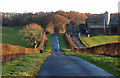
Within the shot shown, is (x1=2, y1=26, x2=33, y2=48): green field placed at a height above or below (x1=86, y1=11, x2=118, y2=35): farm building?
below

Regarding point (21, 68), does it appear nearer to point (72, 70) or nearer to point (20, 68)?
point (20, 68)

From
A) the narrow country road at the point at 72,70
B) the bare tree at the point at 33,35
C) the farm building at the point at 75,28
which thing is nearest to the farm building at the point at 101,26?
the farm building at the point at 75,28

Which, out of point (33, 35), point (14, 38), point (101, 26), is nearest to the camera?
point (33, 35)

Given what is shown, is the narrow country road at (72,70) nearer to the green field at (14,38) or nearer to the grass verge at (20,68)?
the grass verge at (20,68)

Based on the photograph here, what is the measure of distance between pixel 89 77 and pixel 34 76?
3.55 m

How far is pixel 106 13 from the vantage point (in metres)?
101

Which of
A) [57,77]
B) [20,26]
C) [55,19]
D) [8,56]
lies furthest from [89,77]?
[20,26]

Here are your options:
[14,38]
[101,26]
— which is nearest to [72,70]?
[101,26]

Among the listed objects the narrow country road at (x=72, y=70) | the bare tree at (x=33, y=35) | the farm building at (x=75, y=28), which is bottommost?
the narrow country road at (x=72, y=70)

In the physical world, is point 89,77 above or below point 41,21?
below

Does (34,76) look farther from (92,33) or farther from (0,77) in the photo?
(92,33)

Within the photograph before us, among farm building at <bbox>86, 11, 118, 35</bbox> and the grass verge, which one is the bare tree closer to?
farm building at <bbox>86, 11, 118, 35</bbox>

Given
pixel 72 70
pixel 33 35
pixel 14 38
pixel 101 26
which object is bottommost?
pixel 72 70

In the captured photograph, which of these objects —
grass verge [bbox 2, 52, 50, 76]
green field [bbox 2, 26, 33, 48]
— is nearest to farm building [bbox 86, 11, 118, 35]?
green field [bbox 2, 26, 33, 48]
